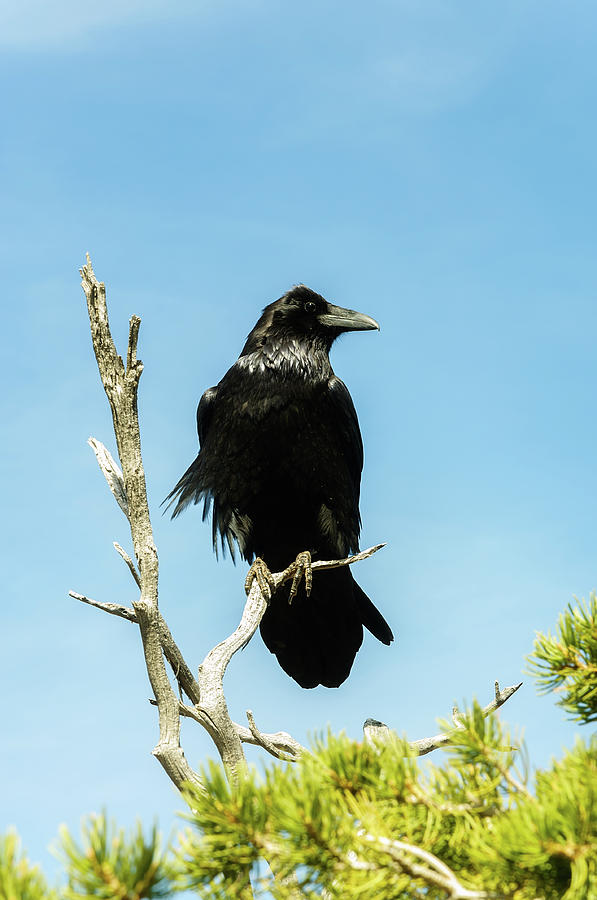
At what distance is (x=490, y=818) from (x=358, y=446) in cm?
431

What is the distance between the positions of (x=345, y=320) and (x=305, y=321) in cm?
32

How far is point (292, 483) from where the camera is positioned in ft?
17.9

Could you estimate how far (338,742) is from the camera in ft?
6.25

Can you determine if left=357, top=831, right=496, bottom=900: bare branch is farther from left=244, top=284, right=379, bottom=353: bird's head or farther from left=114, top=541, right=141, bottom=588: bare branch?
left=244, top=284, right=379, bottom=353: bird's head

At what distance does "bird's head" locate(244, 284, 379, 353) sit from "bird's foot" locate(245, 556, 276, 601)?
1.56 meters

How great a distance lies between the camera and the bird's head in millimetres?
5996

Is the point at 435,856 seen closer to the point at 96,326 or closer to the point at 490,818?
the point at 490,818

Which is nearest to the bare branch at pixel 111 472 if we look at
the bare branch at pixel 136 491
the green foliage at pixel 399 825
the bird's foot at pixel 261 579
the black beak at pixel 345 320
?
the bare branch at pixel 136 491

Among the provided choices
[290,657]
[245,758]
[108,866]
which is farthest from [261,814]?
[290,657]

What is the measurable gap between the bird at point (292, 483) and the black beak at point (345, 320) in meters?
0.05

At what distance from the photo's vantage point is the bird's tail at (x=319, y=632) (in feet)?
19.0

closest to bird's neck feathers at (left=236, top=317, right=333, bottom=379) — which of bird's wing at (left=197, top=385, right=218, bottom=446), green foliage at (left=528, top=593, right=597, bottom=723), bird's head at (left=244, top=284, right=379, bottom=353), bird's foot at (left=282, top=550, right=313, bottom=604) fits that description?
bird's head at (left=244, top=284, right=379, bottom=353)

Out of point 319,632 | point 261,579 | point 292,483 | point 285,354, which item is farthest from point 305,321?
point 319,632

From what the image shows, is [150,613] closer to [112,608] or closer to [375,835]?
[112,608]
